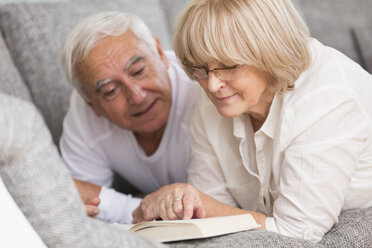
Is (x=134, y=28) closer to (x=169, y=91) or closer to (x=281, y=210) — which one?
(x=169, y=91)

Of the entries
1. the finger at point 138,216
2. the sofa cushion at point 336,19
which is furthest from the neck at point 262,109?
the sofa cushion at point 336,19

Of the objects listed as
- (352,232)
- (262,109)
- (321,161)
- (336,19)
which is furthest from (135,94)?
(336,19)

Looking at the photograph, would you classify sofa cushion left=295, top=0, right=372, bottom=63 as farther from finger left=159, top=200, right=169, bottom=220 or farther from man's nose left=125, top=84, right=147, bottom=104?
finger left=159, top=200, right=169, bottom=220

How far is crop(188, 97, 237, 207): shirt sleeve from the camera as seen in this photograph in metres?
1.43

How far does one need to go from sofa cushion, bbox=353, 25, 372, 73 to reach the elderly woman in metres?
1.52

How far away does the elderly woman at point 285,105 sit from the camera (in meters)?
1.08

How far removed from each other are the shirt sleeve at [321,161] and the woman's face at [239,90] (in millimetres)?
116

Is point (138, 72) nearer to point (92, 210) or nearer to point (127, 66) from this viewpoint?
point (127, 66)

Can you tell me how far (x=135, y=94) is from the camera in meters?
1.65

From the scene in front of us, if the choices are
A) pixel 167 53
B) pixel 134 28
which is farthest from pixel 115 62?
pixel 167 53

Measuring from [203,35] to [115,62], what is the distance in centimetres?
59

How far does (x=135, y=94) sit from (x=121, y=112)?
0.33ft

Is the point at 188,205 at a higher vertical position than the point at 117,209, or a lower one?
higher

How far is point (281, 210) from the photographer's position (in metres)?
1.14
